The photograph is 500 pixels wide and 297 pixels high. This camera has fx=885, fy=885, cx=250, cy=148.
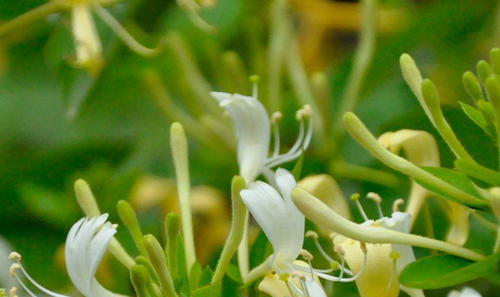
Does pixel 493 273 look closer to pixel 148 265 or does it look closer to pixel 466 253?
pixel 466 253

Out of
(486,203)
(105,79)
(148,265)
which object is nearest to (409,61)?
(486,203)

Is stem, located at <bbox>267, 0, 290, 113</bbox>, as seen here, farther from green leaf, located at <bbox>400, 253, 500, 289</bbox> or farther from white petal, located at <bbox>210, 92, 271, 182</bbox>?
green leaf, located at <bbox>400, 253, 500, 289</bbox>

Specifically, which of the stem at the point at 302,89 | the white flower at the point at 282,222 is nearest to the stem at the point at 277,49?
the stem at the point at 302,89

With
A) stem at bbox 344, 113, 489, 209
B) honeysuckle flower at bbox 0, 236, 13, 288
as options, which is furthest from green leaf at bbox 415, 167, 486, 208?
honeysuckle flower at bbox 0, 236, 13, 288

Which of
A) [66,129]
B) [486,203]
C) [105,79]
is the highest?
[486,203]

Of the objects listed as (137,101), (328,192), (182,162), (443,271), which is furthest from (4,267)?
(137,101)

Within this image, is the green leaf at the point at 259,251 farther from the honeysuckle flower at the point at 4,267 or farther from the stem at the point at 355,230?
the honeysuckle flower at the point at 4,267
